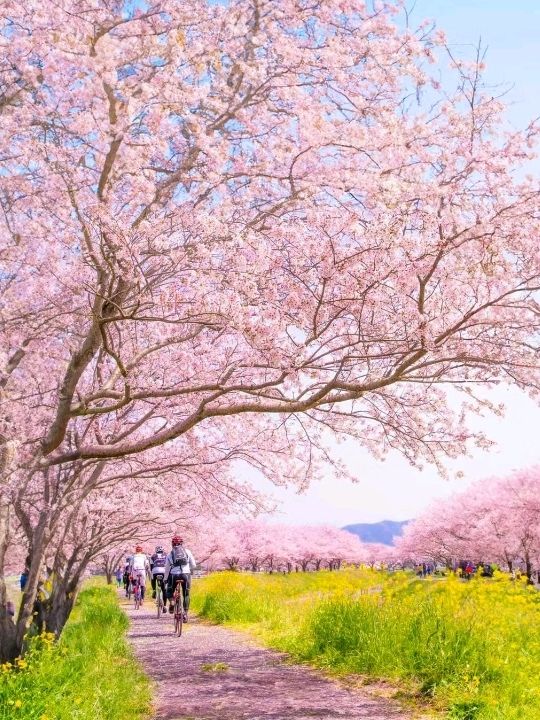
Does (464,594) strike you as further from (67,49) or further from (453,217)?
(67,49)

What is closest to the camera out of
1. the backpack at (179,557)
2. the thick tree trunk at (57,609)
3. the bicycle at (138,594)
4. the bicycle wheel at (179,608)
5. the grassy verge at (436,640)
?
the grassy verge at (436,640)

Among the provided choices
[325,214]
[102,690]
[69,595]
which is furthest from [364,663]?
[69,595]

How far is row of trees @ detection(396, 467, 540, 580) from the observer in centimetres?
4206

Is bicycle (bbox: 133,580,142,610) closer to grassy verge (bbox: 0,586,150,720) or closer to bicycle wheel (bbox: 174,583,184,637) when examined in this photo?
bicycle wheel (bbox: 174,583,184,637)

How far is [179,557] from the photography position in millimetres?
14508

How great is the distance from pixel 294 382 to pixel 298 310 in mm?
1292

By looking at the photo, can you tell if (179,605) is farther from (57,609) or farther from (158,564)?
(158,564)

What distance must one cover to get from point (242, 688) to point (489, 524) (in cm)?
4221

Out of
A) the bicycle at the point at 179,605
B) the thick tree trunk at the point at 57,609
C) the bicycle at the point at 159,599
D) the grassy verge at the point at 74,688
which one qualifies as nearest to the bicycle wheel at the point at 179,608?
the bicycle at the point at 179,605

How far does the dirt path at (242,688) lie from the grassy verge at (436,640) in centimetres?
47

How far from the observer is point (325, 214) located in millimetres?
6715

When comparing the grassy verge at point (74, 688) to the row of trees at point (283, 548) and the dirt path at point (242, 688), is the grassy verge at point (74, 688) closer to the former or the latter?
the dirt path at point (242, 688)

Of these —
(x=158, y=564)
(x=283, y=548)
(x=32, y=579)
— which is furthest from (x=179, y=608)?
(x=283, y=548)

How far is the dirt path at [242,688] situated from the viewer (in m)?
6.67
